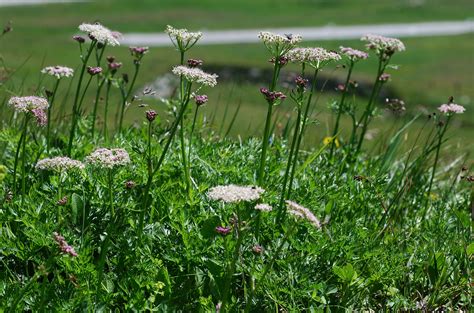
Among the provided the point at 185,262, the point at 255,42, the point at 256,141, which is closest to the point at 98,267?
the point at 185,262

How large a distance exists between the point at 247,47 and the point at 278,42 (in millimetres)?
34160

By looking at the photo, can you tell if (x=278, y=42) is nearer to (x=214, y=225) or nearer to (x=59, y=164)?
(x=214, y=225)

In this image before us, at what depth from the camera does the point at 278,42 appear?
451 centimetres

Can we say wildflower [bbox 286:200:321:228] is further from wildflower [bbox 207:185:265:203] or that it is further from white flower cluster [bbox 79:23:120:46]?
white flower cluster [bbox 79:23:120:46]

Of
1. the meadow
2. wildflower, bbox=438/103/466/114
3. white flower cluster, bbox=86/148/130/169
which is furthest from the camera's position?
wildflower, bbox=438/103/466/114

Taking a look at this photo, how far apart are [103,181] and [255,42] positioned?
3615cm

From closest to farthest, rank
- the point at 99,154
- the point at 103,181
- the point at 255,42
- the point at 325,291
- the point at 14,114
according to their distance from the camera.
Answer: the point at 99,154
the point at 325,291
the point at 103,181
the point at 14,114
the point at 255,42

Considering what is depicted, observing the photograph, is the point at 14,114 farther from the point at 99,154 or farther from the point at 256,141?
the point at 99,154

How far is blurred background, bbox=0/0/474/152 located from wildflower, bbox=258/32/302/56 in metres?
10.8

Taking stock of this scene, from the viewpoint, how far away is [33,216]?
4602mm


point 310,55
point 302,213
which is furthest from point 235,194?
point 310,55

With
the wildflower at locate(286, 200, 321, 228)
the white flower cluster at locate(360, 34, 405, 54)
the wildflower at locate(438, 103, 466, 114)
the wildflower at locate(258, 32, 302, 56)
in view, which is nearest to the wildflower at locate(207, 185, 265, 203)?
the wildflower at locate(286, 200, 321, 228)

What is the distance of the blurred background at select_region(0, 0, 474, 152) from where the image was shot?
2547 cm

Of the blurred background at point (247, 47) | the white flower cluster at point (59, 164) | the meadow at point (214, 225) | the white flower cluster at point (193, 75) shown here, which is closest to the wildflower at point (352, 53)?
the meadow at point (214, 225)
